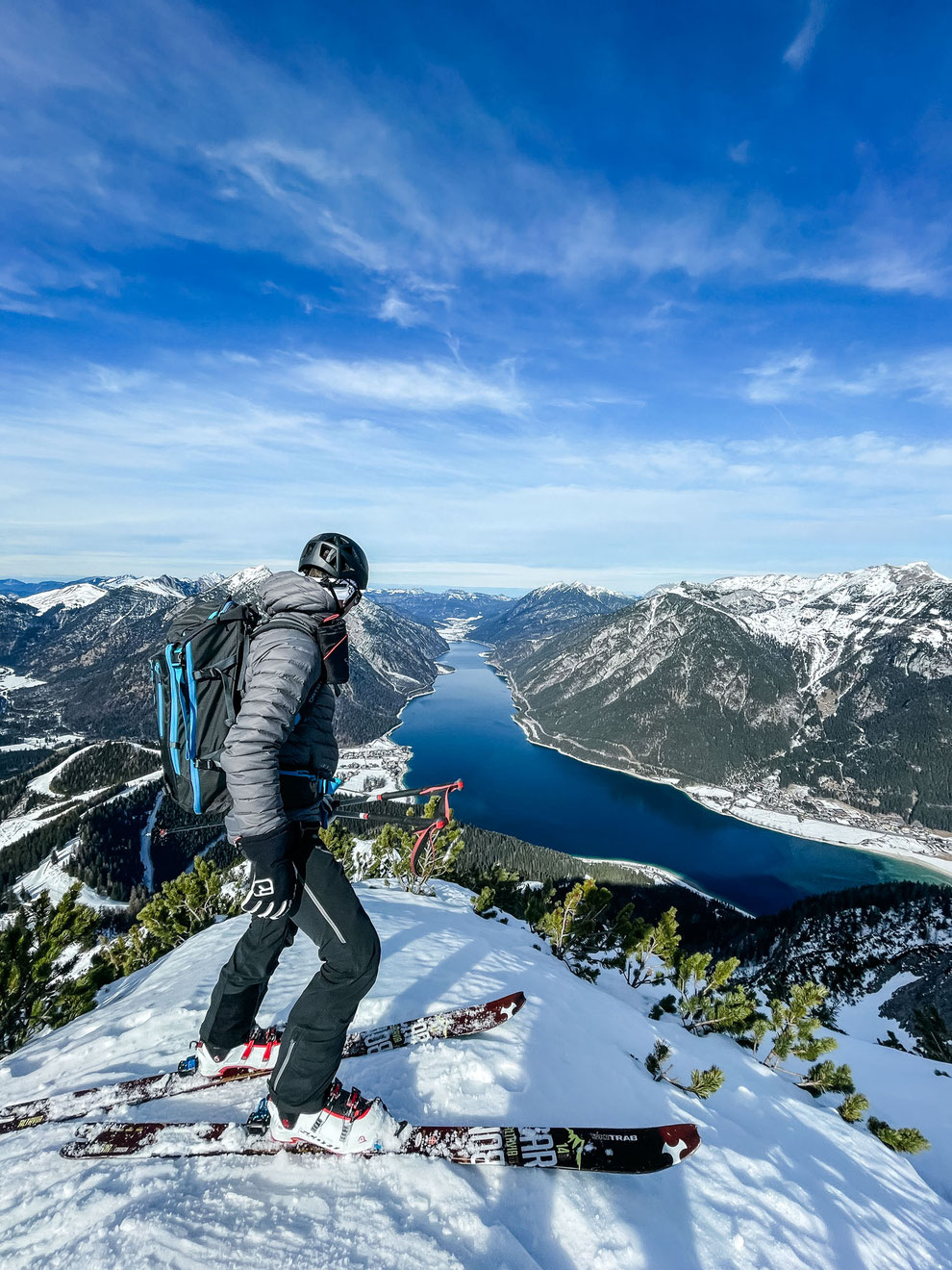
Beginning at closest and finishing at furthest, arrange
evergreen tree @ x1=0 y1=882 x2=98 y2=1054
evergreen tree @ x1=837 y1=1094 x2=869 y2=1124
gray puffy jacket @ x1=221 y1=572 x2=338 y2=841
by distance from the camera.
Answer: gray puffy jacket @ x1=221 y1=572 x2=338 y2=841 < evergreen tree @ x1=837 y1=1094 x2=869 y2=1124 < evergreen tree @ x1=0 y1=882 x2=98 y2=1054

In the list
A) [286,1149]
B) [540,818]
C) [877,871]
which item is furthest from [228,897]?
[877,871]

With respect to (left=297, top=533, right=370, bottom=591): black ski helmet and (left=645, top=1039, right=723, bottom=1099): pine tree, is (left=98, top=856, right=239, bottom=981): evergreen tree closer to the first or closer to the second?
(left=645, top=1039, right=723, bottom=1099): pine tree

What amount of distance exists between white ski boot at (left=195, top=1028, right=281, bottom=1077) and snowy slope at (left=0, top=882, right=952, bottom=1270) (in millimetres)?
252

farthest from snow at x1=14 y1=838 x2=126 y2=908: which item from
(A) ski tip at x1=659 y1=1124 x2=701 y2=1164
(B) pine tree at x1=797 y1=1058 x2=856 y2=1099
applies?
(A) ski tip at x1=659 y1=1124 x2=701 y2=1164

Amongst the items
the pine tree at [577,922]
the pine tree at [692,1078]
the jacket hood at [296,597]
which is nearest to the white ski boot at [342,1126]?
the jacket hood at [296,597]

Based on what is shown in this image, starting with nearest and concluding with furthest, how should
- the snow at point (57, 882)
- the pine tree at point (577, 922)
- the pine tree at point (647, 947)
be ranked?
the pine tree at point (647, 947)
the pine tree at point (577, 922)
the snow at point (57, 882)

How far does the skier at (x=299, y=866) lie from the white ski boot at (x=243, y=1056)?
0.95 ft

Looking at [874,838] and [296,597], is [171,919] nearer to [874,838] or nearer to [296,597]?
[296,597]

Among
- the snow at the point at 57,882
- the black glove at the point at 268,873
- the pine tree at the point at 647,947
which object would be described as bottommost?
the snow at the point at 57,882

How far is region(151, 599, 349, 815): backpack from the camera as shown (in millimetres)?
4973

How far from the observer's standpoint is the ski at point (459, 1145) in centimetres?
472

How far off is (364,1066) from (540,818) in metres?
178

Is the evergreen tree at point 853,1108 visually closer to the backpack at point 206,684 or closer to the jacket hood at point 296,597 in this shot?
the backpack at point 206,684

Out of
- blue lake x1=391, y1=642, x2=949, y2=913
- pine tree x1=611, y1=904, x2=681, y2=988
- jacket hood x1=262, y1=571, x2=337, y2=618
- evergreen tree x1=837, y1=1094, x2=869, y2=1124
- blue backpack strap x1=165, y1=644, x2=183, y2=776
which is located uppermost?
jacket hood x1=262, y1=571, x2=337, y2=618
